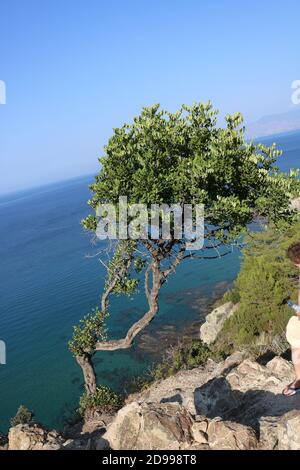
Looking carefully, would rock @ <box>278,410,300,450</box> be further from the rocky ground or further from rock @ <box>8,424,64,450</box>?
rock @ <box>8,424,64,450</box>

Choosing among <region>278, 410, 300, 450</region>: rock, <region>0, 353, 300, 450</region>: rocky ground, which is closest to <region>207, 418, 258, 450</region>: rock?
<region>0, 353, 300, 450</region>: rocky ground

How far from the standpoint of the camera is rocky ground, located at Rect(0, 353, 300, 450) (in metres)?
8.79

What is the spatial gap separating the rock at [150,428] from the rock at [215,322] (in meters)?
29.1

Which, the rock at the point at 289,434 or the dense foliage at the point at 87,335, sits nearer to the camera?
the rock at the point at 289,434

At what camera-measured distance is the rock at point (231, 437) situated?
8.59 m

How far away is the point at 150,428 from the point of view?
9383 millimetres

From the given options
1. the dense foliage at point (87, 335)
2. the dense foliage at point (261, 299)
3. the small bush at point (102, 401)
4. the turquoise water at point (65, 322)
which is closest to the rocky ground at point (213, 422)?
the small bush at point (102, 401)

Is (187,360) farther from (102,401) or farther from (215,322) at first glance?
(215,322)

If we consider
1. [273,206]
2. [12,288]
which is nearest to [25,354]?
[12,288]

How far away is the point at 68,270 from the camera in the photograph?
256 ft

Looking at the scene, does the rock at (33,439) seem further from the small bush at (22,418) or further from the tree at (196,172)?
the small bush at (22,418)

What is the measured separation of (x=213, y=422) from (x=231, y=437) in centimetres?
69

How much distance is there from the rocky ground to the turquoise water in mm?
21476
